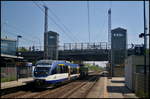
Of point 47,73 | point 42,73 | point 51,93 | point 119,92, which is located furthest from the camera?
point 42,73

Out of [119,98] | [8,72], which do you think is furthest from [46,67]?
[8,72]

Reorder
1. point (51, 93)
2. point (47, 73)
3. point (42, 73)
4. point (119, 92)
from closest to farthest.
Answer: point (51, 93)
point (119, 92)
point (47, 73)
point (42, 73)

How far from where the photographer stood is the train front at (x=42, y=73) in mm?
23797

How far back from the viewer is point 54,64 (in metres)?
25.8

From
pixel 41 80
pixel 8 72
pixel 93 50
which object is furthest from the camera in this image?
pixel 93 50

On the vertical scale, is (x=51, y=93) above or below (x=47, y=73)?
below

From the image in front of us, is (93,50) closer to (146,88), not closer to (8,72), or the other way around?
(8,72)

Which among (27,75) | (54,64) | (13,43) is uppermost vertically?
(13,43)

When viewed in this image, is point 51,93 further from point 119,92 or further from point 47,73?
point 119,92

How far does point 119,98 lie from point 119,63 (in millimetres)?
42227

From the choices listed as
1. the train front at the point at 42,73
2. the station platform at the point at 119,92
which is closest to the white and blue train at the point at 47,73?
the train front at the point at 42,73

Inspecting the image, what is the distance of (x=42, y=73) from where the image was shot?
967 inches

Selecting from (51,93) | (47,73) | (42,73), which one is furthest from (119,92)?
(42,73)

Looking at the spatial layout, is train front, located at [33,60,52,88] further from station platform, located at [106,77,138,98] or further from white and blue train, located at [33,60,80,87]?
station platform, located at [106,77,138,98]
